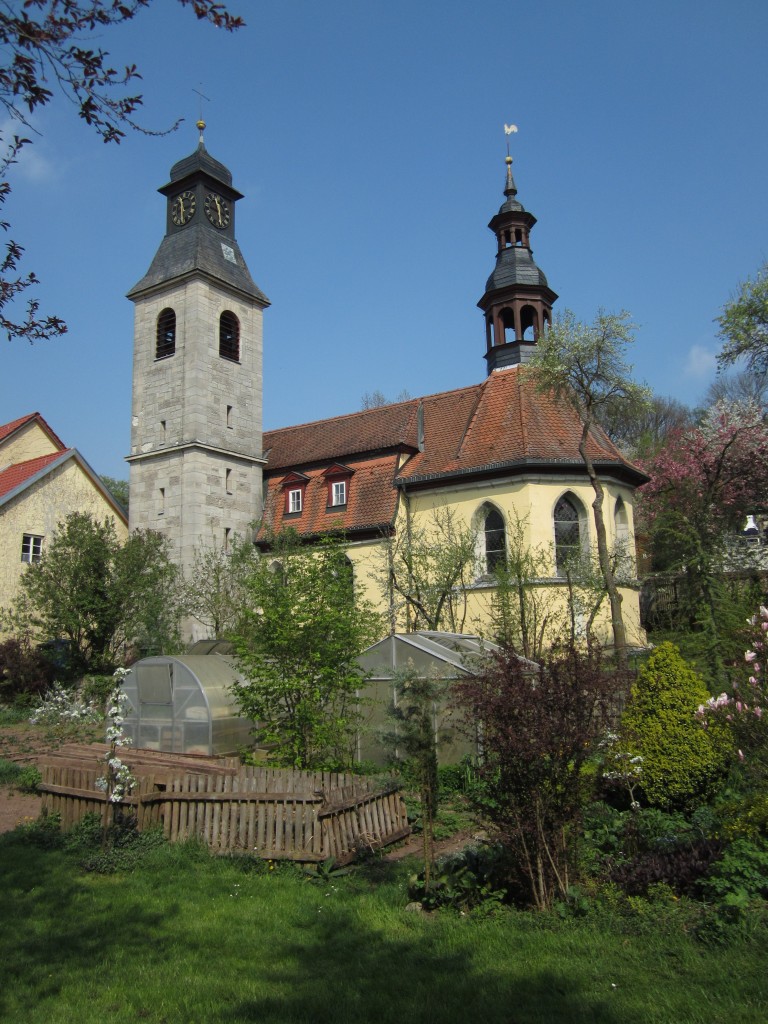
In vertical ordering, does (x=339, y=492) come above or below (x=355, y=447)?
below

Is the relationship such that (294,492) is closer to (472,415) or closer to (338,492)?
(338,492)

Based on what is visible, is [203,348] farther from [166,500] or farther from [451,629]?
[451,629]

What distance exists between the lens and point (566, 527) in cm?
2395

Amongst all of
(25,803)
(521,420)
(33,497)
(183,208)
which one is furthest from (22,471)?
(25,803)

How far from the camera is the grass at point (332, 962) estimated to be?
5238mm

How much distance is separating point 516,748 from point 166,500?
23.1m

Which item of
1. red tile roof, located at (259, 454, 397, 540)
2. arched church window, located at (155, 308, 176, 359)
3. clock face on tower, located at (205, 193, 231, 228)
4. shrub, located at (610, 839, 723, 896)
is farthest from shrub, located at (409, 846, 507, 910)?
clock face on tower, located at (205, 193, 231, 228)

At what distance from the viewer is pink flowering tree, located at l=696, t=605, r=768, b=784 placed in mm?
7656

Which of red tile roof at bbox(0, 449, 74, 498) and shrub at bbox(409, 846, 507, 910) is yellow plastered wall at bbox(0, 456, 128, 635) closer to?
red tile roof at bbox(0, 449, 74, 498)

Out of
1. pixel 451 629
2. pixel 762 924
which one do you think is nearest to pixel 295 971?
pixel 762 924

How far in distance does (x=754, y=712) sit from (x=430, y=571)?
15158 mm

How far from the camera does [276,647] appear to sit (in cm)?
1137

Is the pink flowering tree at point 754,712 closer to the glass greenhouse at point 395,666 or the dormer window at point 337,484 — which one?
the glass greenhouse at point 395,666

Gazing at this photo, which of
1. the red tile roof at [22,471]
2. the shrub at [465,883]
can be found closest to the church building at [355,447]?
the red tile roof at [22,471]
